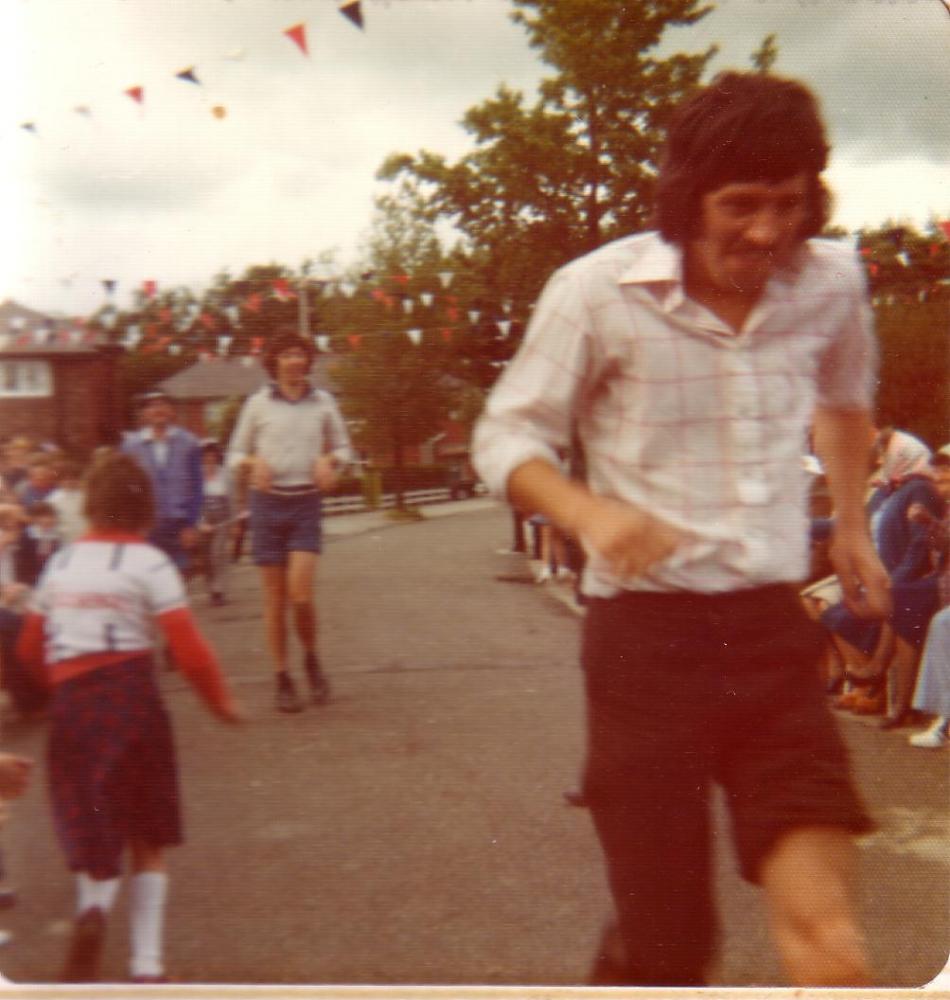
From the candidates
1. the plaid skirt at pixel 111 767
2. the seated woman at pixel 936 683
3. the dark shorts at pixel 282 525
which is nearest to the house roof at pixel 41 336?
the dark shorts at pixel 282 525

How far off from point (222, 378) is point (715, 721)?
92 cm

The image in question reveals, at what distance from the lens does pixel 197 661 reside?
5.45ft

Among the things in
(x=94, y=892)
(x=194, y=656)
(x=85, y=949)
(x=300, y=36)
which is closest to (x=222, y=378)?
(x=194, y=656)

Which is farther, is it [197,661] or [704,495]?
[197,661]

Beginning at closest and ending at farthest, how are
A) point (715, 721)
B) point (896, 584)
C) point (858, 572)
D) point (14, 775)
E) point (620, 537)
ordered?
point (620, 537)
point (715, 721)
point (858, 572)
point (14, 775)
point (896, 584)

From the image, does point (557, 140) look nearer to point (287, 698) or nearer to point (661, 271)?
point (661, 271)

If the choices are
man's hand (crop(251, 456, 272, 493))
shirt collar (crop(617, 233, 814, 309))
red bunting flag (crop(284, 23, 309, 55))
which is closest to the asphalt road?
man's hand (crop(251, 456, 272, 493))

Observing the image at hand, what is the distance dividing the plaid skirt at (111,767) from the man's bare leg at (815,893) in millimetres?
924

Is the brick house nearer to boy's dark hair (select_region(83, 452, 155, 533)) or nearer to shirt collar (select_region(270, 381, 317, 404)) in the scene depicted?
boy's dark hair (select_region(83, 452, 155, 533))

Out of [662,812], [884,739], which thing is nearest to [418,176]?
[662,812]

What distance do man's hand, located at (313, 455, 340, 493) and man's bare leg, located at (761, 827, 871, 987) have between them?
83 cm

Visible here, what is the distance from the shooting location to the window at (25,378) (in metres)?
1.73

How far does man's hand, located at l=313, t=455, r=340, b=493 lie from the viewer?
1626 millimetres

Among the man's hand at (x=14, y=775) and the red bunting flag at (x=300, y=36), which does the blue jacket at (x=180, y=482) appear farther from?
the red bunting flag at (x=300, y=36)
